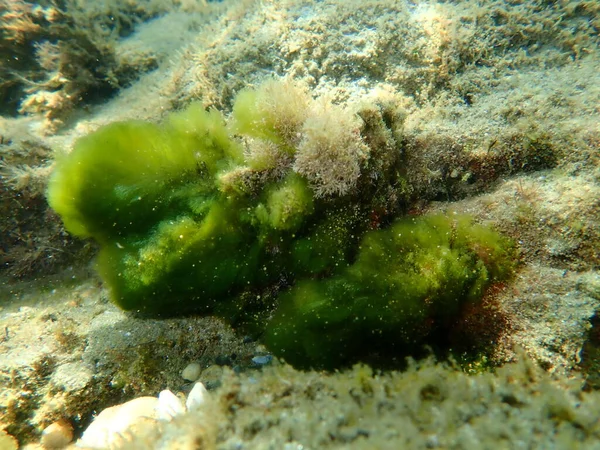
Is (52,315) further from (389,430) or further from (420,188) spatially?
(420,188)

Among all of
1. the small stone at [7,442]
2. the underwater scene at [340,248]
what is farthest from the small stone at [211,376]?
the small stone at [7,442]

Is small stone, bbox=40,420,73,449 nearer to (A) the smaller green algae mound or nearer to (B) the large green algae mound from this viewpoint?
(B) the large green algae mound

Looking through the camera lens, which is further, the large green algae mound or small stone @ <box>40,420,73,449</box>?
small stone @ <box>40,420,73,449</box>

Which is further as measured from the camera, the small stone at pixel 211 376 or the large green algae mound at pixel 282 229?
the small stone at pixel 211 376

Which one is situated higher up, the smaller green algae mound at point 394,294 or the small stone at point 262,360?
the smaller green algae mound at point 394,294

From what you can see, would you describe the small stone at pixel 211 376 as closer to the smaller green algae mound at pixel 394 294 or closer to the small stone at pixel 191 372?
the small stone at pixel 191 372

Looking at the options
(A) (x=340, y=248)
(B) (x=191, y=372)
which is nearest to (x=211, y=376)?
(B) (x=191, y=372)

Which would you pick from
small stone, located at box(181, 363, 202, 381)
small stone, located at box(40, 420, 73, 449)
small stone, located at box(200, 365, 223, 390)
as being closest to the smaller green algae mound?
small stone, located at box(200, 365, 223, 390)

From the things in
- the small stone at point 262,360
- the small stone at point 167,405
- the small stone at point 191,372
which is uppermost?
the small stone at point 262,360
